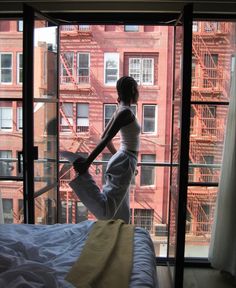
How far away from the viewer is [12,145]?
3076 mm

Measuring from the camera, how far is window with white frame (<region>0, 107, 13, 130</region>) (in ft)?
9.80

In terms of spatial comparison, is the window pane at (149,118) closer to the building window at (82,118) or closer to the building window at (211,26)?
the building window at (82,118)

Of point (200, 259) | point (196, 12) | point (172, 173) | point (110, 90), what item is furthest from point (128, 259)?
point (110, 90)

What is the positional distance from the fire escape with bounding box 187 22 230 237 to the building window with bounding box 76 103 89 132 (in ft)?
7.15

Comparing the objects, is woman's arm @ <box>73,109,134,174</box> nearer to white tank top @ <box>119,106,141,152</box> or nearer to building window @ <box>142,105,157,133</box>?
white tank top @ <box>119,106,141,152</box>

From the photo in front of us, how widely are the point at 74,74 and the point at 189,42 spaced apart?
2.80 meters

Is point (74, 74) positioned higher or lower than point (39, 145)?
higher

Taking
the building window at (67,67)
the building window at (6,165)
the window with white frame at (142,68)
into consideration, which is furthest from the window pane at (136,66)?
the building window at (6,165)

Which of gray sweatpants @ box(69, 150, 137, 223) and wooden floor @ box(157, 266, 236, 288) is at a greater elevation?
gray sweatpants @ box(69, 150, 137, 223)

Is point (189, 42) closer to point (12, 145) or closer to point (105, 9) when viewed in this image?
point (105, 9)

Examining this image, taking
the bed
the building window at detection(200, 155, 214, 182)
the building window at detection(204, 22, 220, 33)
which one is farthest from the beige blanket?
the building window at detection(204, 22, 220, 33)

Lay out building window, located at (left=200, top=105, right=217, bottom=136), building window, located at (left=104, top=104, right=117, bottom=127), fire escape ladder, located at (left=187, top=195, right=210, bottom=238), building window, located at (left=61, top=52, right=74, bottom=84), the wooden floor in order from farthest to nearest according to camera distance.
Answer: building window, located at (left=104, top=104, right=117, bottom=127)
building window, located at (left=61, top=52, right=74, bottom=84)
fire escape ladder, located at (left=187, top=195, right=210, bottom=238)
building window, located at (left=200, top=105, right=217, bottom=136)
the wooden floor

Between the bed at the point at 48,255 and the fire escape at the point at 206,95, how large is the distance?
1.26 m

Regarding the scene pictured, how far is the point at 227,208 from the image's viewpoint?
274cm
